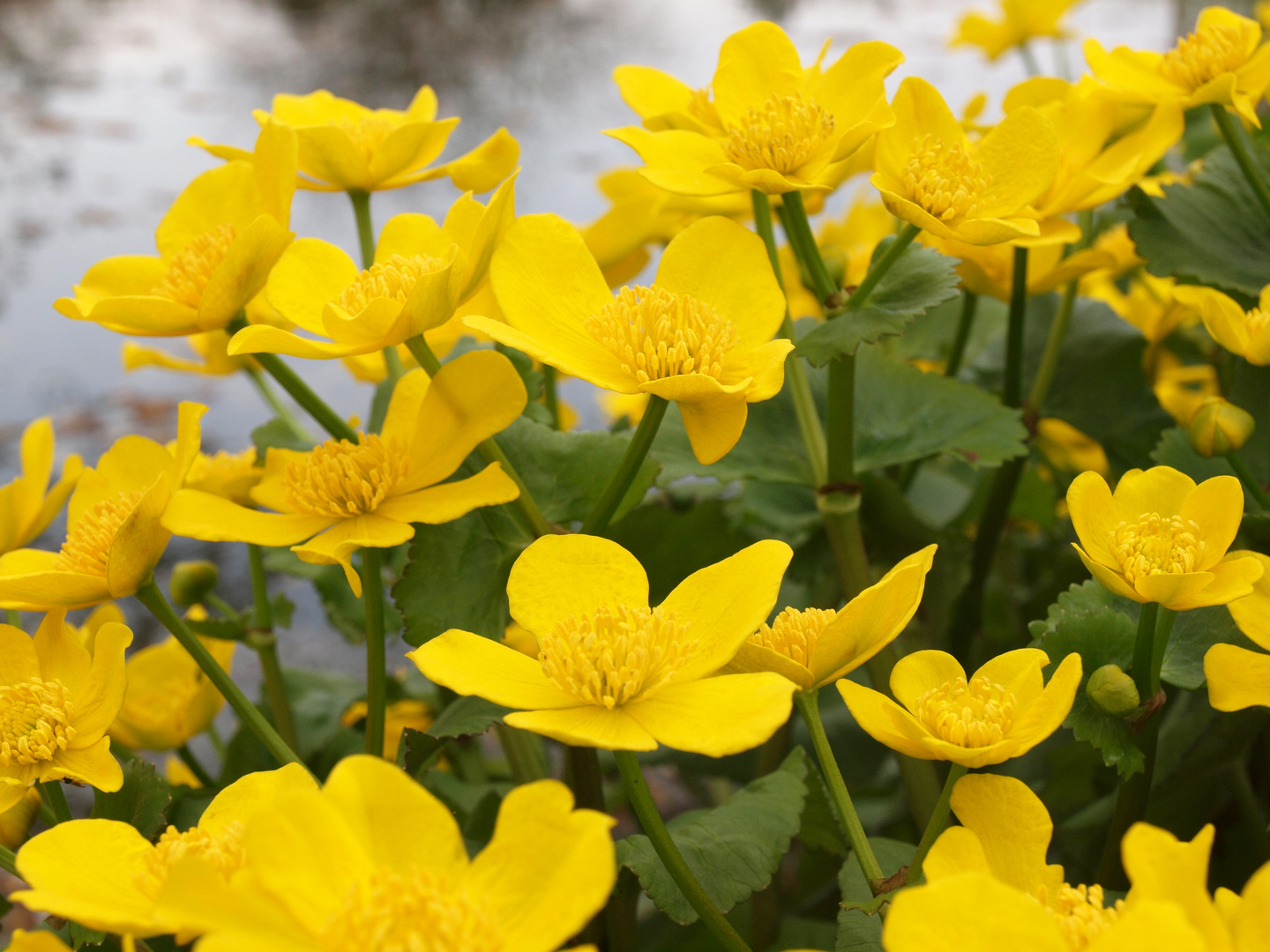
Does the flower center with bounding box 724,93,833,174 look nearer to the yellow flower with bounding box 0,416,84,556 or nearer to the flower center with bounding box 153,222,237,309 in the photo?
the flower center with bounding box 153,222,237,309

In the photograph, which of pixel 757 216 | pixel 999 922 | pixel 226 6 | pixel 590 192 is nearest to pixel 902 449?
pixel 757 216

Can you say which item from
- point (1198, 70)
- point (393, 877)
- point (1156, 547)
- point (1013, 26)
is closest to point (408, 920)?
point (393, 877)

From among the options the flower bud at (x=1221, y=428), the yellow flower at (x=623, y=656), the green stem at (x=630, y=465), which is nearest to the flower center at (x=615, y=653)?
the yellow flower at (x=623, y=656)

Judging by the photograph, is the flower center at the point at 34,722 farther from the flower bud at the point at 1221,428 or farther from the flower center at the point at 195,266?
the flower bud at the point at 1221,428

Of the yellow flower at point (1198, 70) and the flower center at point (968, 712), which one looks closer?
the flower center at point (968, 712)

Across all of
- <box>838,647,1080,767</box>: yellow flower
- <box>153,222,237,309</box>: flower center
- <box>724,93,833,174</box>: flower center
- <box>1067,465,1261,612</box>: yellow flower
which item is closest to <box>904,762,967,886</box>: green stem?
<box>838,647,1080,767</box>: yellow flower
